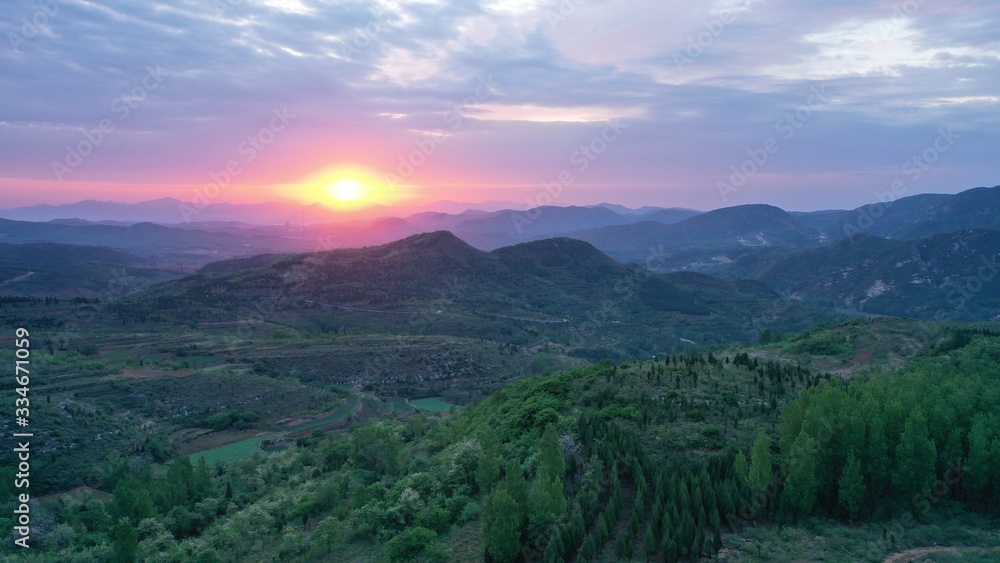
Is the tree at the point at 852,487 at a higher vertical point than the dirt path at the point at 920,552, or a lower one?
higher

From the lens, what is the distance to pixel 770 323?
134625 mm

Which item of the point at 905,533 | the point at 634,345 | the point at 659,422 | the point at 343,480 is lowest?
the point at 634,345

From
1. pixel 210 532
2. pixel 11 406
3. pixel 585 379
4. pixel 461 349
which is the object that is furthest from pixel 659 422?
pixel 461 349

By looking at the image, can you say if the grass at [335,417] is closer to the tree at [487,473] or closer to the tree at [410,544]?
the tree at [487,473]

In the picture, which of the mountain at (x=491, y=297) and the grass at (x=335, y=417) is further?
the mountain at (x=491, y=297)

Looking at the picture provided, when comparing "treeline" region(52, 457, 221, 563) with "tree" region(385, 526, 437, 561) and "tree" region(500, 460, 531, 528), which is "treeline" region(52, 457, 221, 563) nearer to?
"tree" region(385, 526, 437, 561)

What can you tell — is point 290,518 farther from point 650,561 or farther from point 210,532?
point 650,561

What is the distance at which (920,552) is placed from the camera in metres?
20.5

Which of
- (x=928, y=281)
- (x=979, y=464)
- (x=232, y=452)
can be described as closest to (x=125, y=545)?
(x=232, y=452)

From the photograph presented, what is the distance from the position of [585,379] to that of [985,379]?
861 inches

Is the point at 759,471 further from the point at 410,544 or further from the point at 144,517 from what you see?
the point at 144,517

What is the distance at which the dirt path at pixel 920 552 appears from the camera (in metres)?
20.0

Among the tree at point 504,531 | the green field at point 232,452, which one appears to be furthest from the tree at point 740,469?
the green field at point 232,452

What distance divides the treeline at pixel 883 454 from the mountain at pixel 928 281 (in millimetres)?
135538
